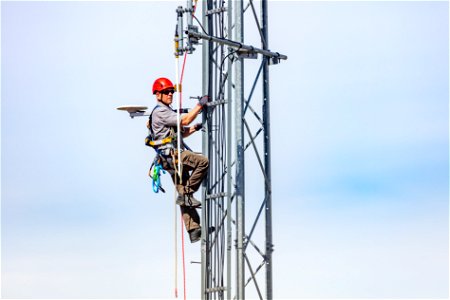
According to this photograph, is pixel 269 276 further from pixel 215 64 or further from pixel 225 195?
pixel 215 64

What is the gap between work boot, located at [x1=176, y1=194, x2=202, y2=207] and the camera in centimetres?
1289

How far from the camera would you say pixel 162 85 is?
12.9 metres

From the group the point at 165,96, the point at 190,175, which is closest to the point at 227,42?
the point at 165,96

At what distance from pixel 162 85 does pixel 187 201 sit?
148 cm

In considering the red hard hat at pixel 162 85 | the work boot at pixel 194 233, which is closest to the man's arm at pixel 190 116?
the red hard hat at pixel 162 85

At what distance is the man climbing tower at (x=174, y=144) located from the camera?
41.8 ft

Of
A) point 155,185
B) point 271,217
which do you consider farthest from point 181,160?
point 271,217

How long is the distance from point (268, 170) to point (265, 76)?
1.16 meters

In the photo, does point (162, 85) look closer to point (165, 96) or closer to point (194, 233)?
point (165, 96)

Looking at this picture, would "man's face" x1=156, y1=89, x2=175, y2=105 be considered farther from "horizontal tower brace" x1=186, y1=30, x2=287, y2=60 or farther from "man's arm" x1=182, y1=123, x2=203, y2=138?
"horizontal tower brace" x1=186, y1=30, x2=287, y2=60

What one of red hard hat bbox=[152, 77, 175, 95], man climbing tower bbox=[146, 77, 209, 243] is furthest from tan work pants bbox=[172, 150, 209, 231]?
red hard hat bbox=[152, 77, 175, 95]

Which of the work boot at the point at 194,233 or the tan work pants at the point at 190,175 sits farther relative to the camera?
the work boot at the point at 194,233

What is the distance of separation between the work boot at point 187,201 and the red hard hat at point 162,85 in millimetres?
1358

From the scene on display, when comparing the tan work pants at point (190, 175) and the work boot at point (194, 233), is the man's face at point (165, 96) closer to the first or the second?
the tan work pants at point (190, 175)
